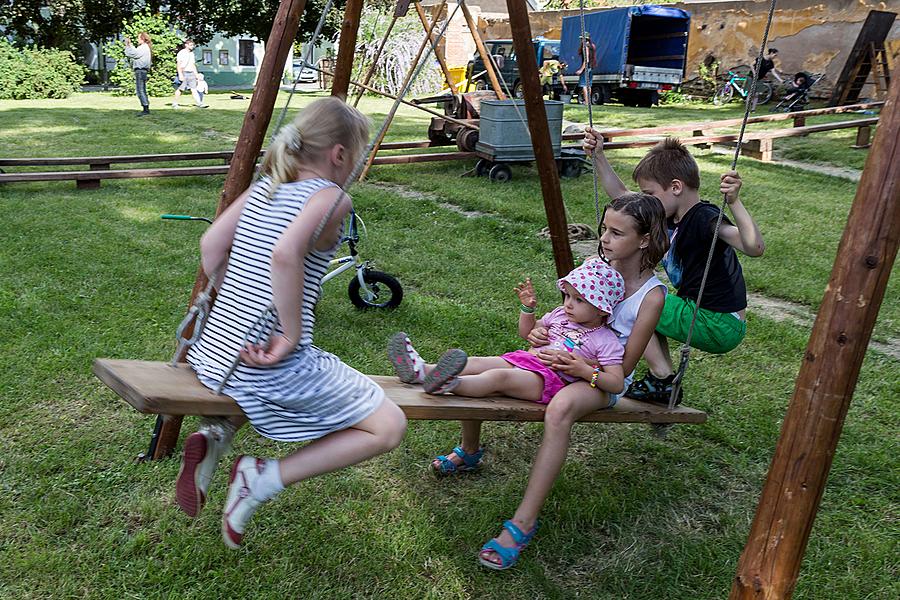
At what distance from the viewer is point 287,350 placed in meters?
2.08

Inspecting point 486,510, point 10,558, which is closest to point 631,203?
point 486,510

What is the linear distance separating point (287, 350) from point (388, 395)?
0.54 m

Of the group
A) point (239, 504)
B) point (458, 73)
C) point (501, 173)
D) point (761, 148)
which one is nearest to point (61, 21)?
point (458, 73)

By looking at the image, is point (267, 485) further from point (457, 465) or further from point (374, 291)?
point (374, 291)

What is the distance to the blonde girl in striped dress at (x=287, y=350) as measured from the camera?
2.10 m

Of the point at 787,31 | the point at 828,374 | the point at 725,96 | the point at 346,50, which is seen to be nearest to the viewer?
the point at 828,374

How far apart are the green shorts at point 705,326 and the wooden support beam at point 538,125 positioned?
59 cm

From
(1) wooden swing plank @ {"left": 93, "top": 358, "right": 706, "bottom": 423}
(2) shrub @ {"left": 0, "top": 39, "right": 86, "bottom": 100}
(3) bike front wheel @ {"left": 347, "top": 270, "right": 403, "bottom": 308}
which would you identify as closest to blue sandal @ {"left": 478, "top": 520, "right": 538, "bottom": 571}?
(1) wooden swing plank @ {"left": 93, "top": 358, "right": 706, "bottom": 423}

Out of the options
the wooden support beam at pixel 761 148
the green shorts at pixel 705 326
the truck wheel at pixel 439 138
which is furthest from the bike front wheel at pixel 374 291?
the wooden support beam at pixel 761 148

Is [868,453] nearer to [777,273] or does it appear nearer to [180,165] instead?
[777,273]

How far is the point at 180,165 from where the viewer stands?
403 inches

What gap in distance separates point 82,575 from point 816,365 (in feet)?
7.46

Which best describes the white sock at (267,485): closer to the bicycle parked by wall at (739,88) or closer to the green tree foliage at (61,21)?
the bicycle parked by wall at (739,88)

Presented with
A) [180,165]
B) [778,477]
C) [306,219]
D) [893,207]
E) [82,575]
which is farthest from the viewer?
[180,165]
